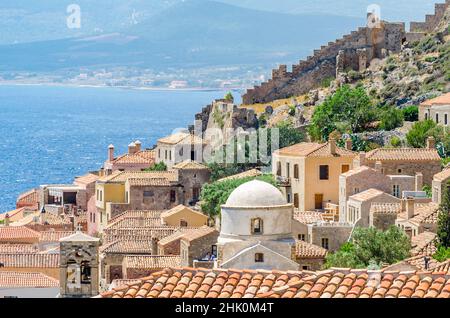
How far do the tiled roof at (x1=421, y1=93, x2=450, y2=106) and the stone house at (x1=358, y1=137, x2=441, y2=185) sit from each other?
13998mm

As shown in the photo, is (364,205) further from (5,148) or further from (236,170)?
(5,148)

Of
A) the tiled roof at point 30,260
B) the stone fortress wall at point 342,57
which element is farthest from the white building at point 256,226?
the stone fortress wall at point 342,57

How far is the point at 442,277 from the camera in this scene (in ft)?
64.3

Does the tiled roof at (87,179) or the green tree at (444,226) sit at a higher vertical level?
the green tree at (444,226)

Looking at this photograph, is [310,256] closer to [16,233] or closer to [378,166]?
[378,166]

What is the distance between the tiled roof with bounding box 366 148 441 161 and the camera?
6819 cm

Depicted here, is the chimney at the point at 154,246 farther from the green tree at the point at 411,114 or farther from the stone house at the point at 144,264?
the green tree at the point at 411,114

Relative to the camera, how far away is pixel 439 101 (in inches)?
3285

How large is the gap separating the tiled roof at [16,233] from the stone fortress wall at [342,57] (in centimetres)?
3557

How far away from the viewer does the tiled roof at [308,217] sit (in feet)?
203

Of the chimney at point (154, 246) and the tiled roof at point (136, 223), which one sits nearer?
the chimney at point (154, 246)

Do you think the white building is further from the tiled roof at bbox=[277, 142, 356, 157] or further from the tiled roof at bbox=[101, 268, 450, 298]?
the tiled roof at bbox=[277, 142, 356, 157]
